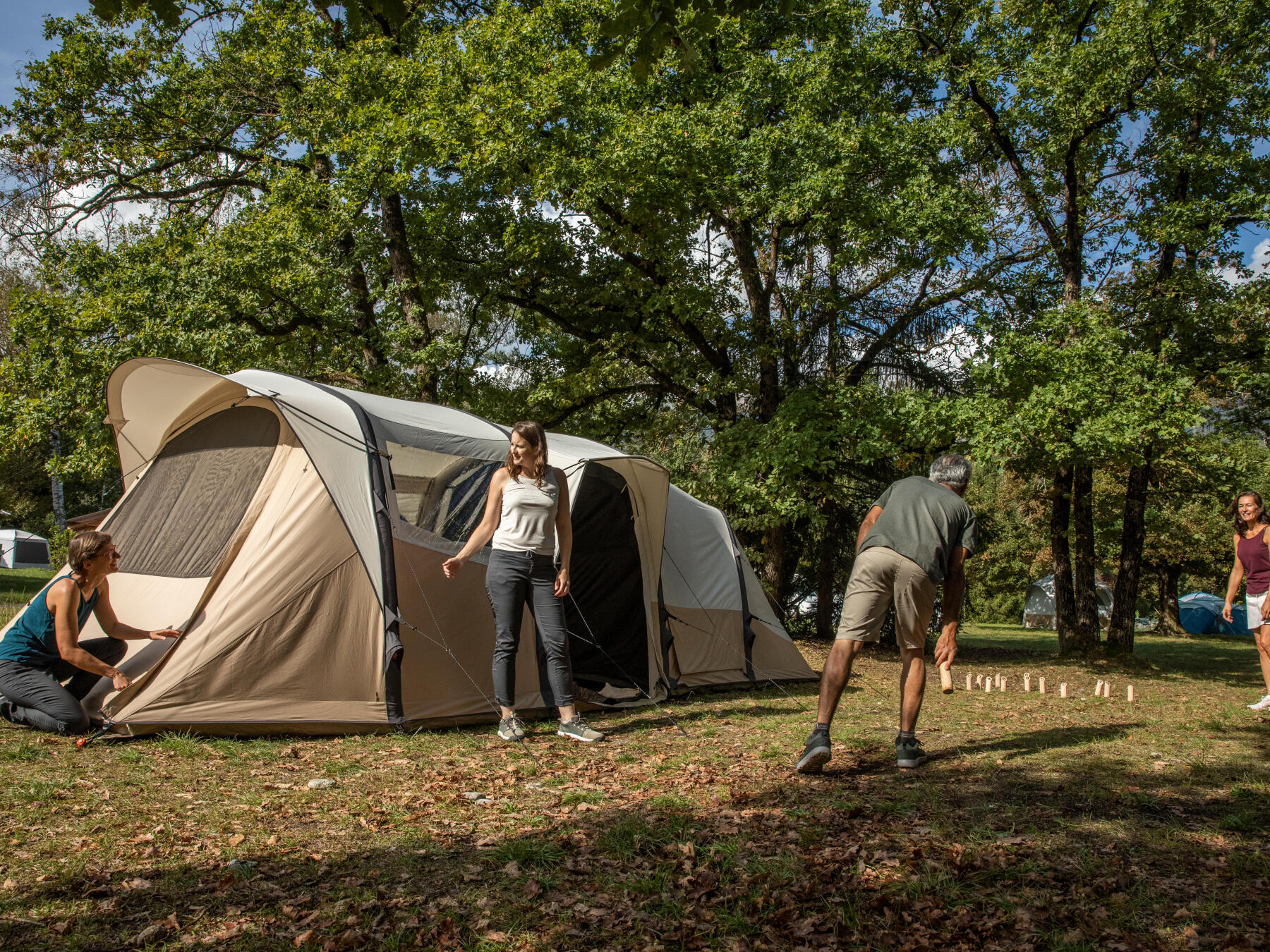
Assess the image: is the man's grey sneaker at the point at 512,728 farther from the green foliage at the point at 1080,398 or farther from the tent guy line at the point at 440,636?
the green foliage at the point at 1080,398

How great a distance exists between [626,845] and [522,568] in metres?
2.24

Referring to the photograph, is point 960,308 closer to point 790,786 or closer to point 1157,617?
A: point 790,786

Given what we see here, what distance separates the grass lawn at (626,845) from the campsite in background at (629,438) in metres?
0.03

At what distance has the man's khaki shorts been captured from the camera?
4848 millimetres

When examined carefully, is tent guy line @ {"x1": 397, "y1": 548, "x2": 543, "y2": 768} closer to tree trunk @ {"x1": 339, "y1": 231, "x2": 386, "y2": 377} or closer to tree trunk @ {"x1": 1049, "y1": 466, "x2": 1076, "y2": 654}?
tree trunk @ {"x1": 339, "y1": 231, "x2": 386, "y2": 377}

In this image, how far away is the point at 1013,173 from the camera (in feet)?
47.6

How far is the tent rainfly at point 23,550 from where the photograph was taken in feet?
87.8

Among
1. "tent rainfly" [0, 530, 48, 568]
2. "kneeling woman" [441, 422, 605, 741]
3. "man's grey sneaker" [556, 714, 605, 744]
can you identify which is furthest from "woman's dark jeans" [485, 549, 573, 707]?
"tent rainfly" [0, 530, 48, 568]

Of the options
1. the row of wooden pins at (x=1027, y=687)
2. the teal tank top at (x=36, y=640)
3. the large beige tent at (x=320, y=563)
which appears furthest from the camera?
the row of wooden pins at (x=1027, y=687)

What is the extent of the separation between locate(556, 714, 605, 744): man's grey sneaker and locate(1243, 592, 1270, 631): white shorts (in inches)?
225

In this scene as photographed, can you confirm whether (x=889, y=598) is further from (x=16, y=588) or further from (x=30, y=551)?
(x=30, y=551)

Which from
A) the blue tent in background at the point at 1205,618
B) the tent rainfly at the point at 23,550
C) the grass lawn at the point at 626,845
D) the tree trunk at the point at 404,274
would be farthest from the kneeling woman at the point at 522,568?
the blue tent in background at the point at 1205,618

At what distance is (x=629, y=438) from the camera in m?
15.5

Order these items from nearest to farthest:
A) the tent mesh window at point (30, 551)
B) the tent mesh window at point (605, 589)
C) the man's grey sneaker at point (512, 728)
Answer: the man's grey sneaker at point (512, 728) → the tent mesh window at point (605, 589) → the tent mesh window at point (30, 551)
